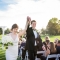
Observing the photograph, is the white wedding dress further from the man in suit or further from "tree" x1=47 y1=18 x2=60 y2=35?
"tree" x1=47 y1=18 x2=60 y2=35

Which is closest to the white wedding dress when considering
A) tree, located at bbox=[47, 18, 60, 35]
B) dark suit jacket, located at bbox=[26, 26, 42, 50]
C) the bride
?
the bride

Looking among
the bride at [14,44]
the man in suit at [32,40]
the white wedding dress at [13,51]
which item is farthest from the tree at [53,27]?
the white wedding dress at [13,51]

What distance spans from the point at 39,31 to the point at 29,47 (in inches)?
12.1

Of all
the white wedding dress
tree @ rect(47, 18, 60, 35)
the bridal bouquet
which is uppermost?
tree @ rect(47, 18, 60, 35)

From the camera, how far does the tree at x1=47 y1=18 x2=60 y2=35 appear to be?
3.88 m

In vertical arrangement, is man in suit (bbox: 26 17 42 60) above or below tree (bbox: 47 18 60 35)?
below

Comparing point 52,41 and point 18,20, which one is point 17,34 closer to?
point 18,20

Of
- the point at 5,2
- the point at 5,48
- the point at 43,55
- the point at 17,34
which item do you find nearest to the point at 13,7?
the point at 5,2

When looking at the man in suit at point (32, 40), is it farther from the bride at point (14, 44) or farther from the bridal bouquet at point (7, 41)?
the bridal bouquet at point (7, 41)

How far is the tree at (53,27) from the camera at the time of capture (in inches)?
153

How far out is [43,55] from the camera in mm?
3828

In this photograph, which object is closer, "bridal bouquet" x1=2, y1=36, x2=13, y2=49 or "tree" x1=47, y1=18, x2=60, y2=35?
"bridal bouquet" x1=2, y1=36, x2=13, y2=49

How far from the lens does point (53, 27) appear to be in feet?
12.8

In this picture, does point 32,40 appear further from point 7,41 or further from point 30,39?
point 7,41
